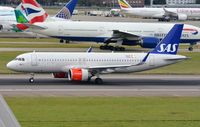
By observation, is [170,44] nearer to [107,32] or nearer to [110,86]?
[110,86]

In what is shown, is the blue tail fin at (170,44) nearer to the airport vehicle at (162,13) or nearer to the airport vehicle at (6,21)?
the airport vehicle at (6,21)

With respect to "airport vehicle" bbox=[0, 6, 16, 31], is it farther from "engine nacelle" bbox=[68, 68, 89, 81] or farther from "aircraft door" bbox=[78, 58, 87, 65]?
"engine nacelle" bbox=[68, 68, 89, 81]

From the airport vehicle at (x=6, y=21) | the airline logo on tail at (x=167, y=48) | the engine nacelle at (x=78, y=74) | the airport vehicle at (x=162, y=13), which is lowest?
the airport vehicle at (x=162, y=13)

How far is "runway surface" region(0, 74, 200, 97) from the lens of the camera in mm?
37344

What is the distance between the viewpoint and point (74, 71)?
42000 mm

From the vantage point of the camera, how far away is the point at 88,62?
144ft

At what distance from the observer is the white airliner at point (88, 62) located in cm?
4244

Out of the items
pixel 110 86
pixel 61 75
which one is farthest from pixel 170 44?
pixel 61 75
